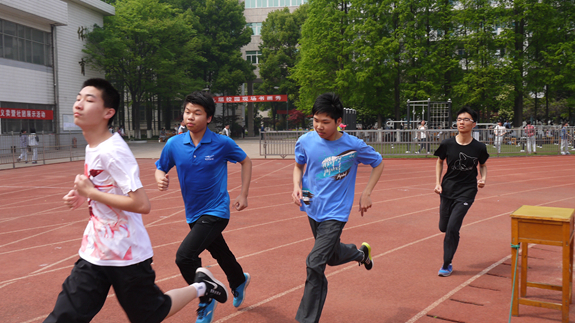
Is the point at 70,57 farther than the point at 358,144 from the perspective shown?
Yes

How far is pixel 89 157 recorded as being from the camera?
8.92 feet

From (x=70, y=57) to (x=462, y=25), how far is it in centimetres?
2845

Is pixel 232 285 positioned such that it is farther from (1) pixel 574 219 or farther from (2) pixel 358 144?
(1) pixel 574 219

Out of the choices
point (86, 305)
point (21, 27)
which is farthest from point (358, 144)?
point (21, 27)

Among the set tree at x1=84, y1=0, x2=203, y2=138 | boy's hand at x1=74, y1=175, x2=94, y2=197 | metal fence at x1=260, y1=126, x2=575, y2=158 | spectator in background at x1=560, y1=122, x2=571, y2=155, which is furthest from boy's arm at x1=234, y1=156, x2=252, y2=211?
tree at x1=84, y1=0, x2=203, y2=138

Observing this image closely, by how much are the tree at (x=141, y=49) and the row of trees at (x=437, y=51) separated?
11.4 metres

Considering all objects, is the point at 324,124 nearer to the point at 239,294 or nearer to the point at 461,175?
the point at 239,294

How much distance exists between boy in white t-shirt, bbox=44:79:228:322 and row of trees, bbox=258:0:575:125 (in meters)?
31.3

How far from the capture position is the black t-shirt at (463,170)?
5.29 m

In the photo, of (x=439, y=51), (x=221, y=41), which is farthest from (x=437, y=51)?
(x=221, y=41)

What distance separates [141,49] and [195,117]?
36.9 metres

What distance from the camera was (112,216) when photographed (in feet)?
8.83

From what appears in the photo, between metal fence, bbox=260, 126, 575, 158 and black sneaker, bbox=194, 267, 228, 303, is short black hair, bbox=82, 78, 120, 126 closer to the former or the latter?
black sneaker, bbox=194, 267, 228, 303

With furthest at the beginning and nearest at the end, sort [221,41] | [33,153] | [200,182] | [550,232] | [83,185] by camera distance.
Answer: [221,41] → [33,153] → [200,182] → [550,232] → [83,185]
